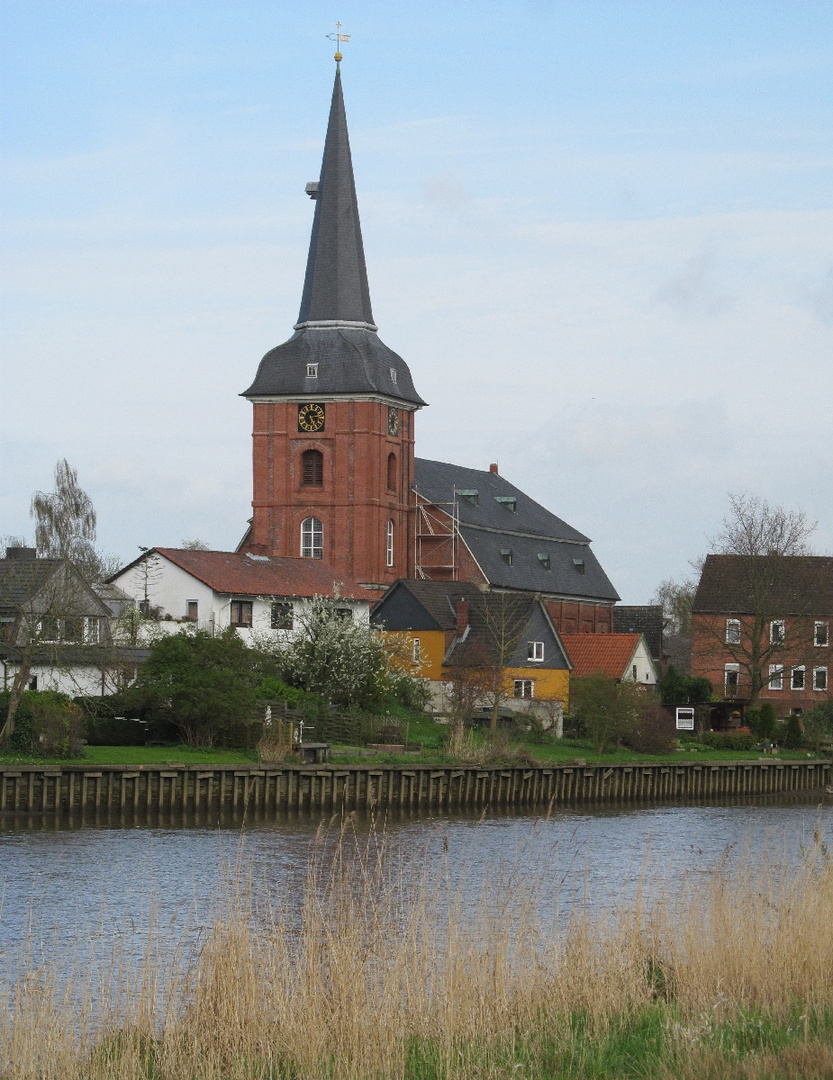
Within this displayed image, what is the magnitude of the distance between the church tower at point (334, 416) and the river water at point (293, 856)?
37059 mm

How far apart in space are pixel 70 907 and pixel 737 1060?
17573mm

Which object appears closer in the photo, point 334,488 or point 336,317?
point 334,488

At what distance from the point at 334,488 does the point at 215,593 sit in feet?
57.8

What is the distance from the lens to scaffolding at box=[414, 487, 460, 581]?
9006 cm

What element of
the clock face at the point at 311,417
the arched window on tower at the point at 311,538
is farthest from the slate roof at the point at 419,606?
the clock face at the point at 311,417

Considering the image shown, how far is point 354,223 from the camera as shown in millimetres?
89500

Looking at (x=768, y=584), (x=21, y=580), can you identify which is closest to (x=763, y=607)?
(x=768, y=584)

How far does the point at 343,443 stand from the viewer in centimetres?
8688

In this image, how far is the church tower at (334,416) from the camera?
8662cm

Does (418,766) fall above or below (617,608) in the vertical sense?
below

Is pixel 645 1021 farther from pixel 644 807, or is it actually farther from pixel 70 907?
pixel 644 807

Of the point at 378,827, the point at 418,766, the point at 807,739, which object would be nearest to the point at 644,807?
the point at 418,766

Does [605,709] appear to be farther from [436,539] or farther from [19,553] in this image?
[436,539]

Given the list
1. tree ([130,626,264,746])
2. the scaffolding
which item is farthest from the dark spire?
tree ([130,626,264,746])
